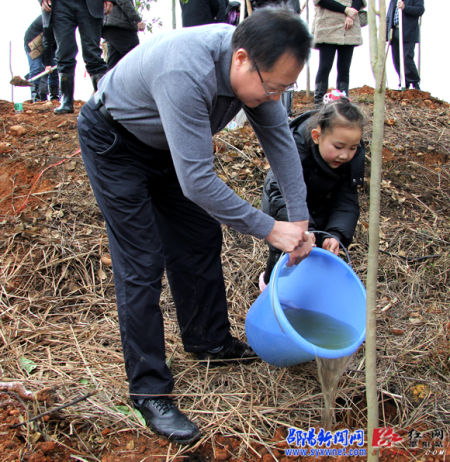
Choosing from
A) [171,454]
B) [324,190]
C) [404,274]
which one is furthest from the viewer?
[404,274]

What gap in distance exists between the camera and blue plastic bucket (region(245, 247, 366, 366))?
1.67 metres

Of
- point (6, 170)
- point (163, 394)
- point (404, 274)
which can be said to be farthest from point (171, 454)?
point (6, 170)

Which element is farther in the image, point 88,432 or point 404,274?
point 404,274

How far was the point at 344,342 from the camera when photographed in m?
1.67

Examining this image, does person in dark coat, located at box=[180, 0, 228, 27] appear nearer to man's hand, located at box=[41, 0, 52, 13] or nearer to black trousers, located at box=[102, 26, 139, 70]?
black trousers, located at box=[102, 26, 139, 70]

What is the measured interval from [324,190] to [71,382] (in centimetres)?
146

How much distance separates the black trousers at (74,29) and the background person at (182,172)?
2.62m

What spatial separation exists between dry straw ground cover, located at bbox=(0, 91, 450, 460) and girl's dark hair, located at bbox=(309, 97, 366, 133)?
1.05m

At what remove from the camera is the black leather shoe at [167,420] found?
162 centimetres

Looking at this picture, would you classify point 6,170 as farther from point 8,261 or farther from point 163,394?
point 163,394

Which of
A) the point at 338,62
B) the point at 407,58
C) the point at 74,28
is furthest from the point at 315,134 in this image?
the point at 407,58

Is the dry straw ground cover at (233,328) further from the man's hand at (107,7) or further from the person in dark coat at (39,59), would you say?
the person in dark coat at (39,59)

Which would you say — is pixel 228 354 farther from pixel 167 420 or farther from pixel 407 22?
pixel 407 22

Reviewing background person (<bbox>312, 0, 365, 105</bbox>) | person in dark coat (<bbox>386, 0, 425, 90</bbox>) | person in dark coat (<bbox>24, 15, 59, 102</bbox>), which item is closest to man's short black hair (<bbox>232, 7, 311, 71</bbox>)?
background person (<bbox>312, 0, 365, 105</bbox>)
